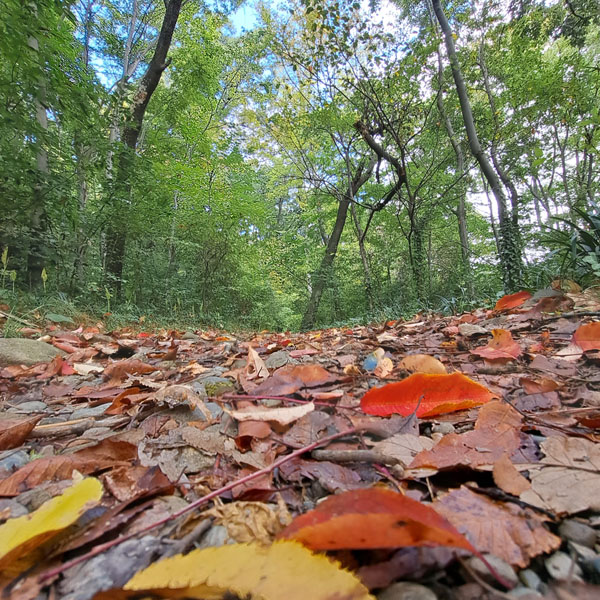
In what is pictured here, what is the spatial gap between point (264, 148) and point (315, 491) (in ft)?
27.6

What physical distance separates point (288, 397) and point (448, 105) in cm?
891

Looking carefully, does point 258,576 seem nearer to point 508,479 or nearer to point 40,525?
point 40,525

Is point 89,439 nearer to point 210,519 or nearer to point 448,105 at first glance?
point 210,519

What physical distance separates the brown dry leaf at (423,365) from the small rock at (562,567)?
2.47ft

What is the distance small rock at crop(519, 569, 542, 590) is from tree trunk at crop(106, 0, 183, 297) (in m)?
5.33

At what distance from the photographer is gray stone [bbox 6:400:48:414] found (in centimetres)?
116

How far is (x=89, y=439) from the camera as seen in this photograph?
823 mm

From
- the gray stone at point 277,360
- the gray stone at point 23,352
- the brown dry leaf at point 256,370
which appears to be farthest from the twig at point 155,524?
the gray stone at point 23,352

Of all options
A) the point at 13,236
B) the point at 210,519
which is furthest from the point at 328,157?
the point at 210,519

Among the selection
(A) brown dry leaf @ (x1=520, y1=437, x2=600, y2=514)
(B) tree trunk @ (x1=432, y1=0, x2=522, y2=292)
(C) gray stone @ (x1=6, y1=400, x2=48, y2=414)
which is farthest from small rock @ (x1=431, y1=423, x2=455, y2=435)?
(B) tree trunk @ (x1=432, y1=0, x2=522, y2=292)

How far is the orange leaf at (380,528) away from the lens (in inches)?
13.0

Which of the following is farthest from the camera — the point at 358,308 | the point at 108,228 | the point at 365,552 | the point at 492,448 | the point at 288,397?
the point at 358,308

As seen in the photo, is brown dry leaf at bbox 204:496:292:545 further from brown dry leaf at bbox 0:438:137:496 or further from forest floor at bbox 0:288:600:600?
brown dry leaf at bbox 0:438:137:496

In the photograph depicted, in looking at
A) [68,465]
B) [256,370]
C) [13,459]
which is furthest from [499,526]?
[256,370]
